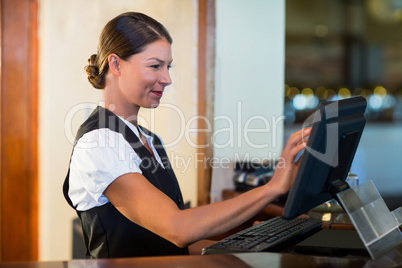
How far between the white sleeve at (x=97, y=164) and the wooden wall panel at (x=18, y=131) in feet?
5.05

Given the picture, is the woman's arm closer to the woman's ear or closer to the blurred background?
the woman's ear

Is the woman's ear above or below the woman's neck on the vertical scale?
above

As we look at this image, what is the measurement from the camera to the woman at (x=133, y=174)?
1227mm

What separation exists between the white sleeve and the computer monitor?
498 millimetres

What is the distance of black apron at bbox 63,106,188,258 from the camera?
1422 millimetres

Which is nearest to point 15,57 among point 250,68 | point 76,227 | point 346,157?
point 76,227

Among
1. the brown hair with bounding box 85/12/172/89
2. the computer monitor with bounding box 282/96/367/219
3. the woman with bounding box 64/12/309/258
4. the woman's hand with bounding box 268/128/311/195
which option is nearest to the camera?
the computer monitor with bounding box 282/96/367/219

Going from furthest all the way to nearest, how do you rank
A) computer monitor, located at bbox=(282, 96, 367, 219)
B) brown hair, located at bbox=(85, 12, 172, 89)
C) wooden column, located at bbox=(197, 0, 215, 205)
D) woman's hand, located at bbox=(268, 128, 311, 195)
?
wooden column, located at bbox=(197, 0, 215, 205) < brown hair, located at bbox=(85, 12, 172, 89) < woman's hand, located at bbox=(268, 128, 311, 195) < computer monitor, located at bbox=(282, 96, 367, 219)

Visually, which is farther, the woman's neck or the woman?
the woman's neck

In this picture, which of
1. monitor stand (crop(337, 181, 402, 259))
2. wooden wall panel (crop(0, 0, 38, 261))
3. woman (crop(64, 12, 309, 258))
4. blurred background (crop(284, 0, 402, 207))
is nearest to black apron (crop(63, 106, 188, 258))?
woman (crop(64, 12, 309, 258))

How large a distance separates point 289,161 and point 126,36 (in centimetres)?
69

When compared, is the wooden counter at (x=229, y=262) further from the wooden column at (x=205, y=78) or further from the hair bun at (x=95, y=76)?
the wooden column at (x=205, y=78)

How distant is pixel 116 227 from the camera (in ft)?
4.68

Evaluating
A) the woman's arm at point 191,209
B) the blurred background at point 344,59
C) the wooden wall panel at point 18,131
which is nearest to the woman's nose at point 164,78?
the woman's arm at point 191,209
